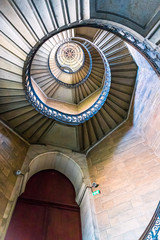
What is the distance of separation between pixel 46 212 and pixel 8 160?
7.53ft

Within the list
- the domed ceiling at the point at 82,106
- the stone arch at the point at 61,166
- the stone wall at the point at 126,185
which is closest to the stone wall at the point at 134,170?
the stone wall at the point at 126,185

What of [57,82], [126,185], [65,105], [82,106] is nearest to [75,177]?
[126,185]

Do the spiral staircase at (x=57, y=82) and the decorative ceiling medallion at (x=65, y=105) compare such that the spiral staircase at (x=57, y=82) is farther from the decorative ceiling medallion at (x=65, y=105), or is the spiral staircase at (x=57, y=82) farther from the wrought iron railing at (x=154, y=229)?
the wrought iron railing at (x=154, y=229)

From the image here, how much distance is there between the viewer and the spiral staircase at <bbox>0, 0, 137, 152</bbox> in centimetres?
275

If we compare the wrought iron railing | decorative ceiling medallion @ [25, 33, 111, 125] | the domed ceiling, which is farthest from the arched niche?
the wrought iron railing

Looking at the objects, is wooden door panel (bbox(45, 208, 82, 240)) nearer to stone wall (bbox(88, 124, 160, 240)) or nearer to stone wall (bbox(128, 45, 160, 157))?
stone wall (bbox(88, 124, 160, 240))

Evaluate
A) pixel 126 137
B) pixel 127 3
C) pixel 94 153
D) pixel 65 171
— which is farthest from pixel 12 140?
pixel 127 3

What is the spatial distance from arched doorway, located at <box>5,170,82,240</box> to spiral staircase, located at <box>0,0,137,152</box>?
1694 mm

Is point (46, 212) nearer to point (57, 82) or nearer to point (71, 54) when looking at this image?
point (57, 82)

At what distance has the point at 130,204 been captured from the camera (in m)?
3.85

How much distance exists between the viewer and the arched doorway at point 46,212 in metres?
4.42

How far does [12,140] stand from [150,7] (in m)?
5.37

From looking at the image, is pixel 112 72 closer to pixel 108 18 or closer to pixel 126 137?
pixel 126 137

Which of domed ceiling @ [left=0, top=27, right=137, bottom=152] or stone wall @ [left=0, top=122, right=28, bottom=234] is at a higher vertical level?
domed ceiling @ [left=0, top=27, right=137, bottom=152]
